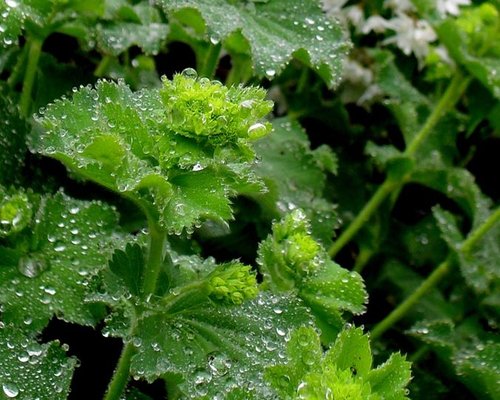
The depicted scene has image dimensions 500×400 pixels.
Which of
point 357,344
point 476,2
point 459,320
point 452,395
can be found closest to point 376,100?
point 476,2

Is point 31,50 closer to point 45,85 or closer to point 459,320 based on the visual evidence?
point 45,85

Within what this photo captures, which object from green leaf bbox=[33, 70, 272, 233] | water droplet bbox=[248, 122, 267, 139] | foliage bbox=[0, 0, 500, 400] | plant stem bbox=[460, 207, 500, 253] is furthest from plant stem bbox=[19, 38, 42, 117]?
plant stem bbox=[460, 207, 500, 253]

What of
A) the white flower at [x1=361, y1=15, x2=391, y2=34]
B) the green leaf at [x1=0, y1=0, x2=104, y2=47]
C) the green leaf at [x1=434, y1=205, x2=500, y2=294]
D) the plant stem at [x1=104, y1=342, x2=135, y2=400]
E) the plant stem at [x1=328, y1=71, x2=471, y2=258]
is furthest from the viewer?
the white flower at [x1=361, y1=15, x2=391, y2=34]

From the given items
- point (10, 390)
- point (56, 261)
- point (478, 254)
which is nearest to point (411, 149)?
point (478, 254)

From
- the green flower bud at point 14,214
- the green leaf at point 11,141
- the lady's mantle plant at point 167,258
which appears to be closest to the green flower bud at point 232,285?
the lady's mantle plant at point 167,258

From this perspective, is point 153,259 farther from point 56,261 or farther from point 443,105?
point 443,105

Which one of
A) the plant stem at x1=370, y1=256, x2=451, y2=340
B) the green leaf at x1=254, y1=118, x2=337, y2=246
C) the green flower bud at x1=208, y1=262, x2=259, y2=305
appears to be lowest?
the plant stem at x1=370, y1=256, x2=451, y2=340

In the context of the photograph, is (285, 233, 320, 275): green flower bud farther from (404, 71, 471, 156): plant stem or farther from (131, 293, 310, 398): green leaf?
(404, 71, 471, 156): plant stem

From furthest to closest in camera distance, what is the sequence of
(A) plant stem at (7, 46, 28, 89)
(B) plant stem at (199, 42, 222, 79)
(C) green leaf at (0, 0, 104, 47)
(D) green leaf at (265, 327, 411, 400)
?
(A) plant stem at (7, 46, 28, 89) → (B) plant stem at (199, 42, 222, 79) → (C) green leaf at (0, 0, 104, 47) → (D) green leaf at (265, 327, 411, 400)
